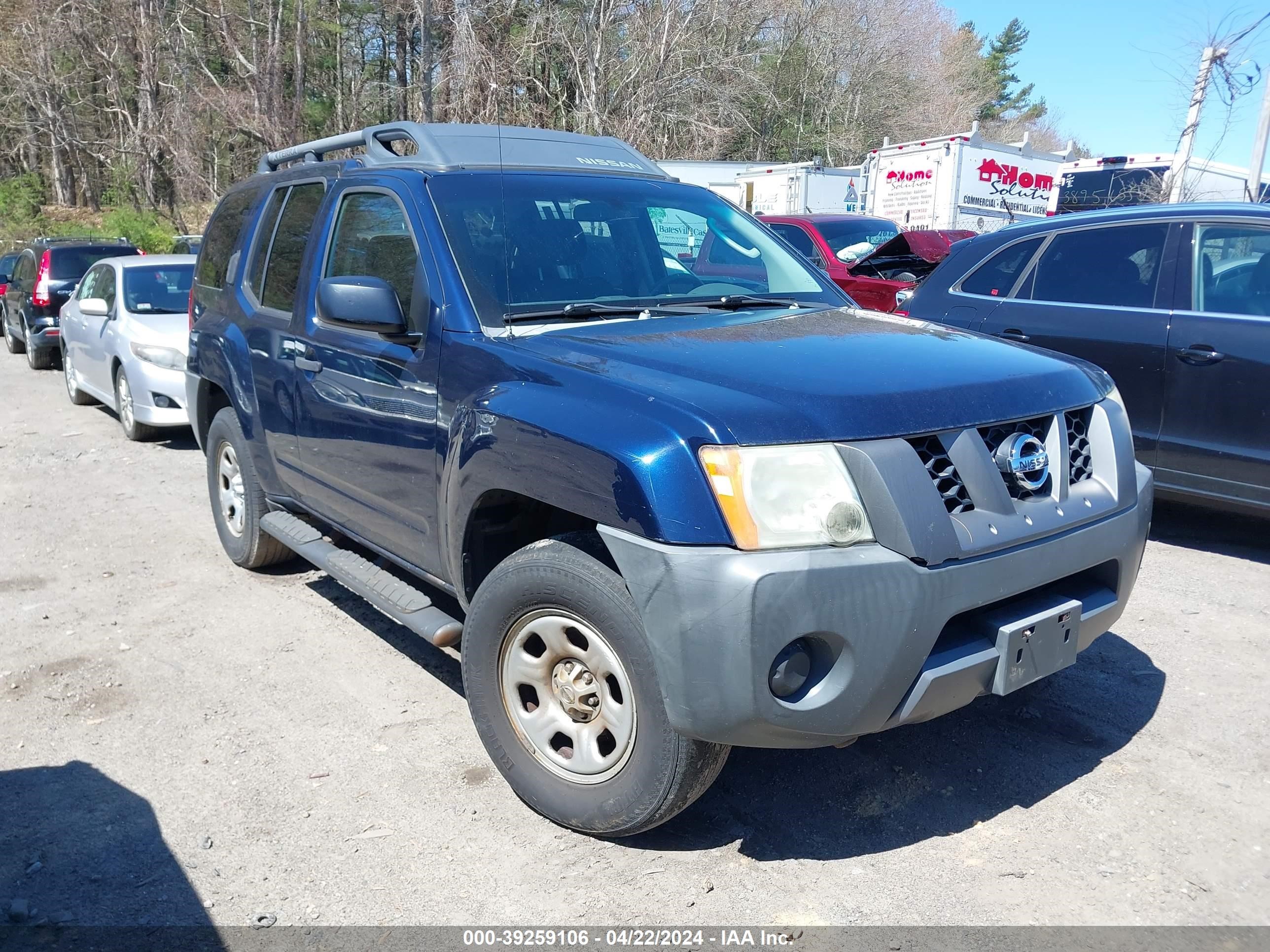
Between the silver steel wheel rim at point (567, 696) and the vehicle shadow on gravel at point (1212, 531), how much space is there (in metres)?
4.19

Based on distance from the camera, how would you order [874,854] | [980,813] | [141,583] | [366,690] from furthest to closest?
[141,583]
[366,690]
[980,813]
[874,854]

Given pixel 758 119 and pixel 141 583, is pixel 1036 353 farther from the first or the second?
pixel 758 119

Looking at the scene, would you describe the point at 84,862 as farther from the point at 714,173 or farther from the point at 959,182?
the point at 714,173

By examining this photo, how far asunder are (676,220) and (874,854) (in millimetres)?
2518

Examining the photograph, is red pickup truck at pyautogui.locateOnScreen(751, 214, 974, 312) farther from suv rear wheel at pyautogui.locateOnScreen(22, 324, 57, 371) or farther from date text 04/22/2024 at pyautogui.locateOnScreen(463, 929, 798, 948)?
suv rear wheel at pyautogui.locateOnScreen(22, 324, 57, 371)

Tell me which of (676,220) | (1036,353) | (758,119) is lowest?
(1036,353)

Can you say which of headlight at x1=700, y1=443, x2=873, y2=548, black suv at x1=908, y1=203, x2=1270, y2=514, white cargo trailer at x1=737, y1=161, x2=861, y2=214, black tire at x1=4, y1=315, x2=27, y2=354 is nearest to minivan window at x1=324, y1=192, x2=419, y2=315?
headlight at x1=700, y1=443, x2=873, y2=548

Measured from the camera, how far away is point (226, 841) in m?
3.12

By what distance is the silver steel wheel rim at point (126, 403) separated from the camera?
29.3 feet

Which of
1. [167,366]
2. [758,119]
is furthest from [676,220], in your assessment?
[758,119]

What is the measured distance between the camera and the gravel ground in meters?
2.81

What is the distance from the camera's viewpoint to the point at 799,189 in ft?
67.1

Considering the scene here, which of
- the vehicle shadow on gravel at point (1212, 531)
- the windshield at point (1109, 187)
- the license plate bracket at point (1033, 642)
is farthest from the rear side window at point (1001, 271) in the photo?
the windshield at point (1109, 187)

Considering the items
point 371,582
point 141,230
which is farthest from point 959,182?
point 141,230
